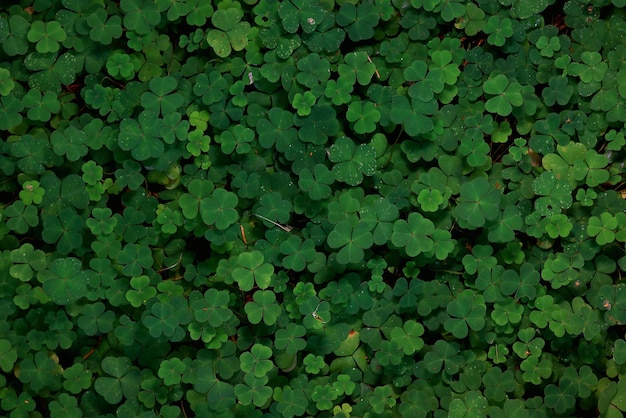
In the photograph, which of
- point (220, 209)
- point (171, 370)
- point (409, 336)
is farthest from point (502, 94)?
point (171, 370)

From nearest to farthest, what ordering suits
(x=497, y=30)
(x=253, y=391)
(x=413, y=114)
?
(x=253, y=391) < (x=413, y=114) < (x=497, y=30)

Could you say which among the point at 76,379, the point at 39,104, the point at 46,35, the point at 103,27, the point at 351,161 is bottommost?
the point at 76,379

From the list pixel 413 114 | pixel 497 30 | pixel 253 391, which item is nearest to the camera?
pixel 253 391

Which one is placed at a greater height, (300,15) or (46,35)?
(300,15)

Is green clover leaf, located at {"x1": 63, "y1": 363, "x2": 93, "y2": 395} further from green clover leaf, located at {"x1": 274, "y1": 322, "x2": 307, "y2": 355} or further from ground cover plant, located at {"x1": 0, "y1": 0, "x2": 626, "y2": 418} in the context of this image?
green clover leaf, located at {"x1": 274, "y1": 322, "x2": 307, "y2": 355}

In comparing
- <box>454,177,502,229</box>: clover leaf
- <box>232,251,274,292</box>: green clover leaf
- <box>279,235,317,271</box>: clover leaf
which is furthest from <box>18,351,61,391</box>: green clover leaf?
<box>454,177,502,229</box>: clover leaf

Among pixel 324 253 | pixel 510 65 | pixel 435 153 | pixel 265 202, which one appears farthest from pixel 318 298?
pixel 510 65

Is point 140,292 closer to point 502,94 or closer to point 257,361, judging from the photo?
point 257,361

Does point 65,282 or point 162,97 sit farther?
point 162,97
